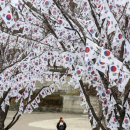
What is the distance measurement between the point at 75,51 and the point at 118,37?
1.12 meters

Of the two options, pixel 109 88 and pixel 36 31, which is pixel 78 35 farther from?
pixel 36 31

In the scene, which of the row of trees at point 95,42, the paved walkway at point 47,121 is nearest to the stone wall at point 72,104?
the paved walkway at point 47,121

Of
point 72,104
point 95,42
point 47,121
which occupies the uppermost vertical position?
point 95,42

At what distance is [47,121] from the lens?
2588 cm

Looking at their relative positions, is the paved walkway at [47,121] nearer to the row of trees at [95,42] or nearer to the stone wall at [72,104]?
the stone wall at [72,104]

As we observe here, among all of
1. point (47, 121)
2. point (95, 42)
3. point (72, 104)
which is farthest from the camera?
point (72, 104)

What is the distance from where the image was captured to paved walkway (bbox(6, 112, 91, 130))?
23.4m

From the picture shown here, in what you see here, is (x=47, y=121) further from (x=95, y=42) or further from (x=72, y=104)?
(x=95, y=42)

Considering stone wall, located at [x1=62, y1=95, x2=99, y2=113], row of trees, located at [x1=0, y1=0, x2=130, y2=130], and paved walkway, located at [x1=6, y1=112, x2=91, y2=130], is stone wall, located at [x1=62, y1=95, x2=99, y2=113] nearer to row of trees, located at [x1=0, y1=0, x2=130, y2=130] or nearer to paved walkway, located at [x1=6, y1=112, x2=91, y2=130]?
paved walkway, located at [x1=6, y1=112, x2=91, y2=130]

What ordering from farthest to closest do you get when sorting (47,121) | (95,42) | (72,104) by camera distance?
(72,104)
(47,121)
(95,42)

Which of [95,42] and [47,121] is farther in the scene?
[47,121]

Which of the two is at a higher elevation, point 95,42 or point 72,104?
point 95,42

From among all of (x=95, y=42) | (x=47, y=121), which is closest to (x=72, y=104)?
(x=47, y=121)

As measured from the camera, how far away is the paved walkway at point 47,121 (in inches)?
923
